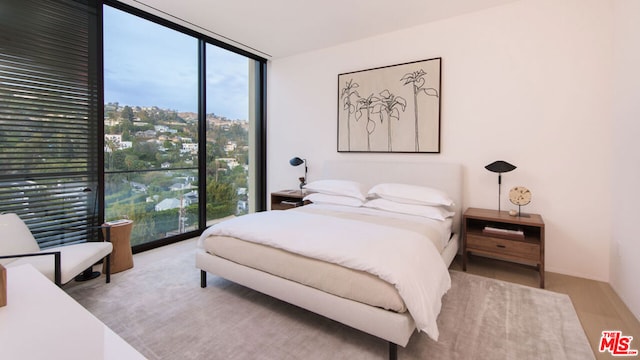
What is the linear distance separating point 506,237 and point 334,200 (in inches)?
71.6

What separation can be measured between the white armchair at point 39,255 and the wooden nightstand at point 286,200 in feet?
7.39

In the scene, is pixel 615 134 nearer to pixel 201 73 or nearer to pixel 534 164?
pixel 534 164

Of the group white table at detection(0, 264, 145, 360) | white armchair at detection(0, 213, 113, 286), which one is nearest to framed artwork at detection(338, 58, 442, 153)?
white armchair at detection(0, 213, 113, 286)

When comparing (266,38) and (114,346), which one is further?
(266,38)

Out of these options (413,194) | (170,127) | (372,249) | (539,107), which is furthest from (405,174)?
(170,127)

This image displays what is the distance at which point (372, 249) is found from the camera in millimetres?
1837

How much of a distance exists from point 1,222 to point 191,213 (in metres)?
1.99

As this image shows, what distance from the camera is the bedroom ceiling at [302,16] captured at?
312cm

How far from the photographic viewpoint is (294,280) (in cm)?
204

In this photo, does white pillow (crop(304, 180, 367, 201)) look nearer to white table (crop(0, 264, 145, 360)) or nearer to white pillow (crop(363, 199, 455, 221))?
white pillow (crop(363, 199, 455, 221))

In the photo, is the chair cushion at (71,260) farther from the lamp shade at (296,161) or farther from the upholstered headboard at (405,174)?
the upholstered headboard at (405,174)

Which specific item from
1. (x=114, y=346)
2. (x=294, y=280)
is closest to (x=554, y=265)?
(x=294, y=280)

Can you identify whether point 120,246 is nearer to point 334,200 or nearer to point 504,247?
point 334,200

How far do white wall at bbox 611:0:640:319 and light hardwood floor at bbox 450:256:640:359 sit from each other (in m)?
0.10
